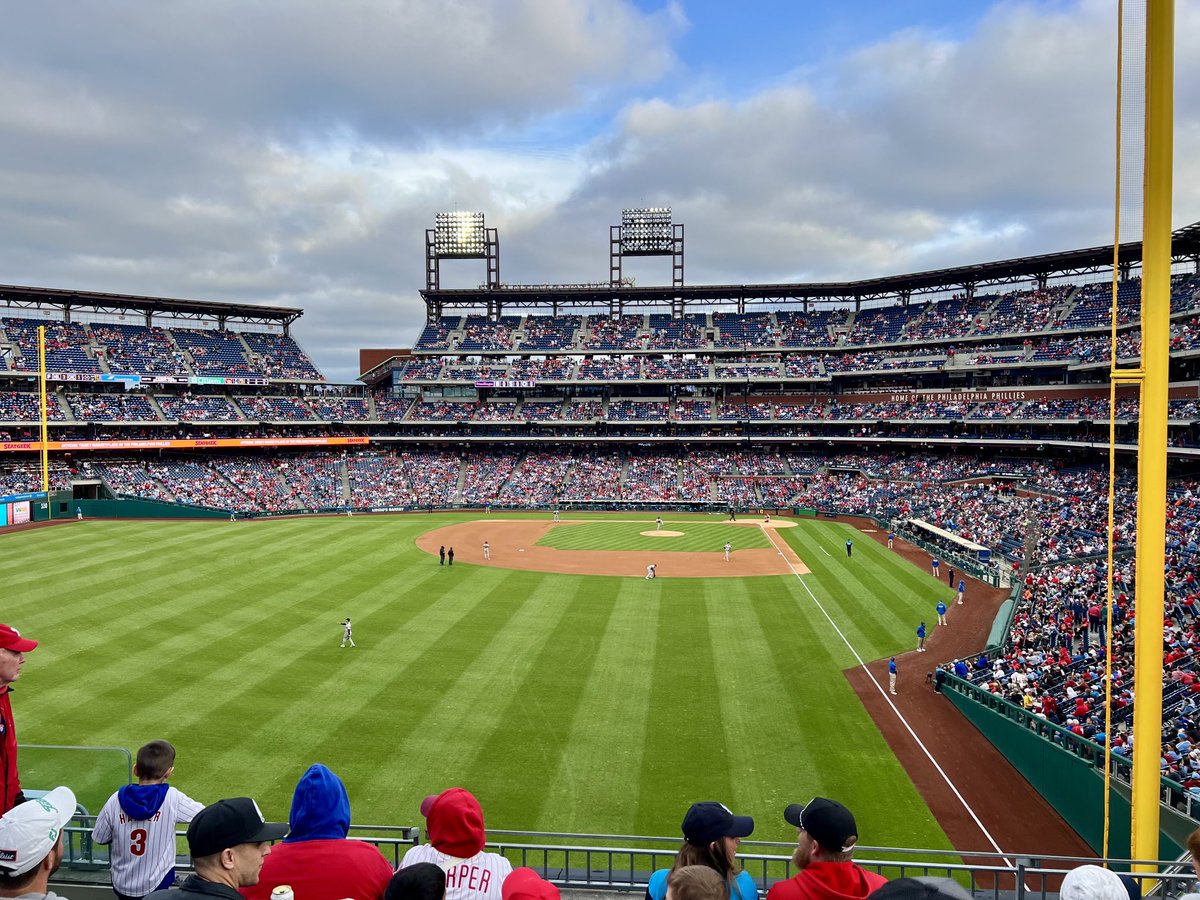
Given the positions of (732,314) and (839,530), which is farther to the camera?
(732,314)

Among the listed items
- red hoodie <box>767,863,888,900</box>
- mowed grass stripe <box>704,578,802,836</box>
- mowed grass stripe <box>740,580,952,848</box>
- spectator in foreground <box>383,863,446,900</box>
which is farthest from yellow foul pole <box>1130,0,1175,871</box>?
mowed grass stripe <box>704,578,802,836</box>

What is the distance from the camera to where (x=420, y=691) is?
1930 cm

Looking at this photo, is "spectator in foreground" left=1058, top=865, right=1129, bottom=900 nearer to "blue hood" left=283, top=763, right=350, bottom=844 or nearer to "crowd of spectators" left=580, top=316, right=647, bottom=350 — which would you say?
"blue hood" left=283, top=763, right=350, bottom=844

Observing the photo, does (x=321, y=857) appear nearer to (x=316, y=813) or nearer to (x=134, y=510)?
(x=316, y=813)

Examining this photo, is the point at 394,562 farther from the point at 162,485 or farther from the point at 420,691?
the point at 162,485

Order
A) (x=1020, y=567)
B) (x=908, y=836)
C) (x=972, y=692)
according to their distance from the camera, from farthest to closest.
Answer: (x=1020, y=567)
(x=972, y=692)
(x=908, y=836)

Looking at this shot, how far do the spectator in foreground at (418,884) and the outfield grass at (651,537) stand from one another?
38.6m

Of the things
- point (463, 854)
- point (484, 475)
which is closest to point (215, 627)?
point (463, 854)

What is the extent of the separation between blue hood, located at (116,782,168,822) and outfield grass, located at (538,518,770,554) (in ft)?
119

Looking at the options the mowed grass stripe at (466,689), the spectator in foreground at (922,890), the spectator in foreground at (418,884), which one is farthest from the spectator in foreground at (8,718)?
the mowed grass stripe at (466,689)

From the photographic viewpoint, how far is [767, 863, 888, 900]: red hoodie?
378cm

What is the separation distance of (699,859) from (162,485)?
6462cm

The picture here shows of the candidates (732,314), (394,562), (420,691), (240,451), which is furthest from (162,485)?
(732,314)

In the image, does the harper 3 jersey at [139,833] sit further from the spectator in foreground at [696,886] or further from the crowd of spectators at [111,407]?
the crowd of spectators at [111,407]
